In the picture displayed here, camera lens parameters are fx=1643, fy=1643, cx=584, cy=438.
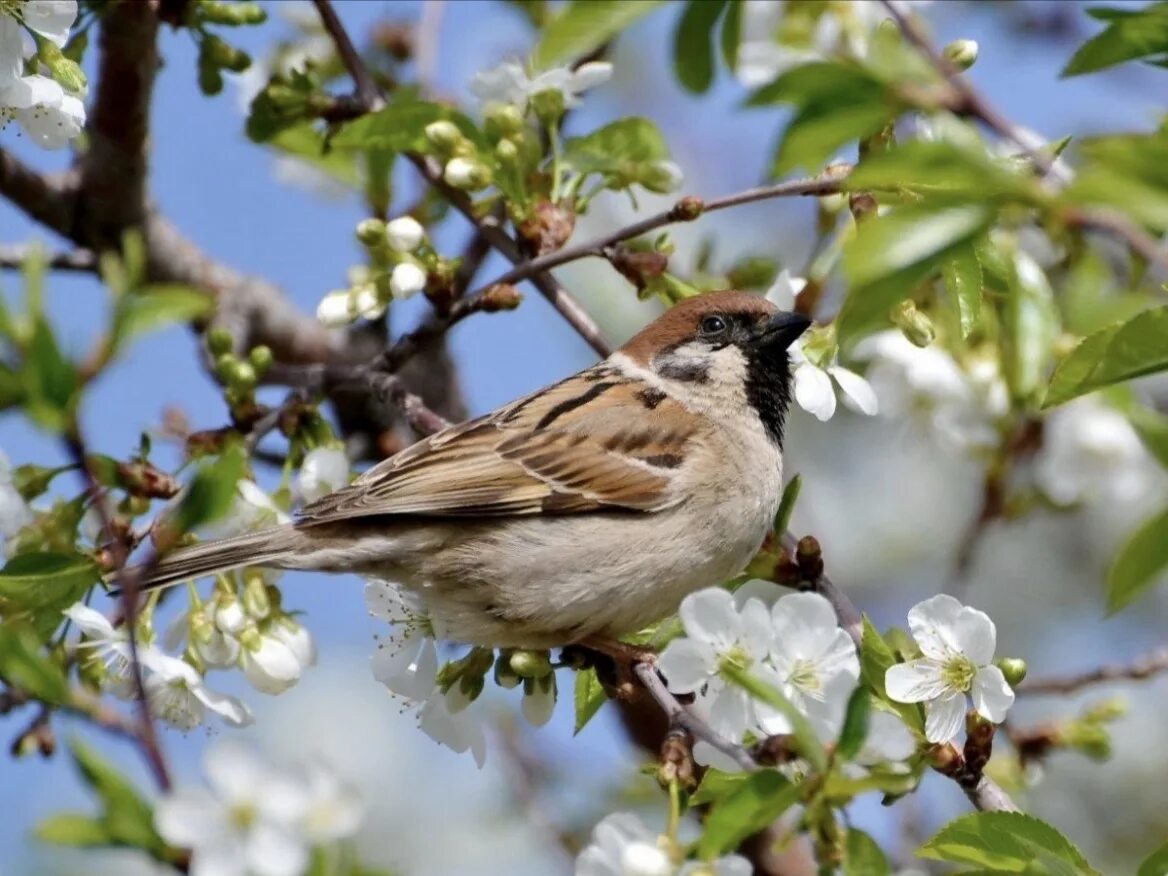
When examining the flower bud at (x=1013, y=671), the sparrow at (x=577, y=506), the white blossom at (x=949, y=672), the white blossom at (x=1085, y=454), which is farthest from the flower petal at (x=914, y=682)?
the white blossom at (x=1085, y=454)

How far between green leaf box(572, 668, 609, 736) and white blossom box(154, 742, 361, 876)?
991mm

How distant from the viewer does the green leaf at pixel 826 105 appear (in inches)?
60.2

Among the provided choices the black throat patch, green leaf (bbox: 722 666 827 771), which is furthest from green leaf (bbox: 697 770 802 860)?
the black throat patch

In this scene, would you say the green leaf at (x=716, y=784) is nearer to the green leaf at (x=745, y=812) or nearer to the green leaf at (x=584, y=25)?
the green leaf at (x=745, y=812)

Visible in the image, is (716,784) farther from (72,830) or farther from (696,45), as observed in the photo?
(696,45)

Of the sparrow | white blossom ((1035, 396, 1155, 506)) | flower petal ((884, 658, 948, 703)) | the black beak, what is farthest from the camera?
white blossom ((1035, 396, 1155, 506))

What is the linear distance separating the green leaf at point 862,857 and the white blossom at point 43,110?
1.47 m

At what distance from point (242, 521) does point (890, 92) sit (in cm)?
146

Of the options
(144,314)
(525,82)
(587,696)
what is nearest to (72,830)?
(144,314)

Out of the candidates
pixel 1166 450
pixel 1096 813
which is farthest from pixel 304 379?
pixel 1096 813

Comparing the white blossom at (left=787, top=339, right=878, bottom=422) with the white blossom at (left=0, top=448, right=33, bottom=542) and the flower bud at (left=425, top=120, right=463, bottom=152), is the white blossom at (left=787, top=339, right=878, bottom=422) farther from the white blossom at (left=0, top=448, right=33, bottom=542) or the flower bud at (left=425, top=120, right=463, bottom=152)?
the white blossom at (left=0, top=448, right=33, bottom=542)

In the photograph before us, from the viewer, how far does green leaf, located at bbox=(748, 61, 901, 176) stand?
5.02ft

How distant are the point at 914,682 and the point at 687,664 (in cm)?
30

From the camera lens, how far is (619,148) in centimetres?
280
